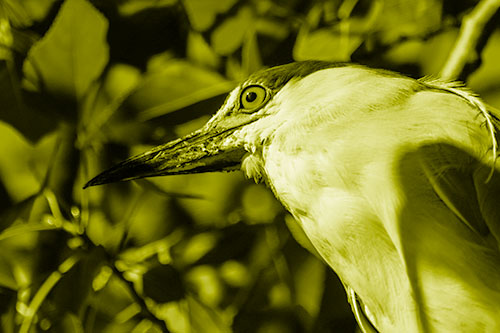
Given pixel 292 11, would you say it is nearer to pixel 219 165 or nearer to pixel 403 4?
pixel 403 4

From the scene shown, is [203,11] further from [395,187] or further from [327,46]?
[395,187]

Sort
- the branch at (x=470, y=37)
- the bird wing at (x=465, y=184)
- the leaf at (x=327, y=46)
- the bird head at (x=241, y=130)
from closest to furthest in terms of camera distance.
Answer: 1. the bird wing at (x=465, y=184)
2. the bird head at (x=241, y=130)
3. the branch at (x=470, y=37)
4. the leaf at (x=327, y=46)

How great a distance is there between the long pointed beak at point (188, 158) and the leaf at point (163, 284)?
214 mm

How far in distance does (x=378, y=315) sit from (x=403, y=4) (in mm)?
592

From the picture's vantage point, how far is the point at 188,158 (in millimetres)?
773

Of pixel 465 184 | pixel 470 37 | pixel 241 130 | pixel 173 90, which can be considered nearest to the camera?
pixel 465 184

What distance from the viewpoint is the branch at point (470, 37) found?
2.76 feet

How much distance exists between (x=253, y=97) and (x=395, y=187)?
28cm

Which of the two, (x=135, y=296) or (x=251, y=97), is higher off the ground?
(x=251, y=97)

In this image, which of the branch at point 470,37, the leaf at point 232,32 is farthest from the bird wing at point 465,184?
the leaf at point 232,32

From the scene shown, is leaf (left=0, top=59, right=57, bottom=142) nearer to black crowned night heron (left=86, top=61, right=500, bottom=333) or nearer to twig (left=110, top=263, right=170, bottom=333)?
twig (left=110, top=263, right=170, bottom=333)

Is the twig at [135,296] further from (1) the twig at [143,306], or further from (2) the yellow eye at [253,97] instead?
(2) the yellow eye at [253,97]

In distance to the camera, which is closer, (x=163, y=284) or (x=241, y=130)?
(x=241, y=130)

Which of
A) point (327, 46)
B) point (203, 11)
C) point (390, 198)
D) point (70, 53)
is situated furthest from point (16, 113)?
point (390, 198)
